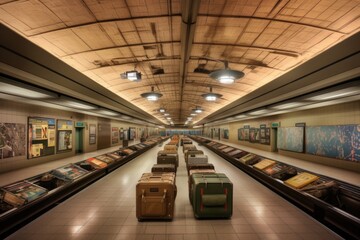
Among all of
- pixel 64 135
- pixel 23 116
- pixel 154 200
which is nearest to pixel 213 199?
pixel 154 200

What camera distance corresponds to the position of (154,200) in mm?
3895

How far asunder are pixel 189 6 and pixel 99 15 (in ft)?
5.33

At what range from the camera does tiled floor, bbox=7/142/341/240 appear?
3430 millimetres

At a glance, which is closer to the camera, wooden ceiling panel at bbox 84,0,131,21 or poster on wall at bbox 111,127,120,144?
wooden ceiling panel at bbox 84,0,131,21

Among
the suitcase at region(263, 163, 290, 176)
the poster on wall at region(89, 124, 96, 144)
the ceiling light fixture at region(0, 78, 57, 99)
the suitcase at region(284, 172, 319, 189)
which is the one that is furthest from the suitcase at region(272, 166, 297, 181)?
the poster on wall at region(89, 124, 96, 144)

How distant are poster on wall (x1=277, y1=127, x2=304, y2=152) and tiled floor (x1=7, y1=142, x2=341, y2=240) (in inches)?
217

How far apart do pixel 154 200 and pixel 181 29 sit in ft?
10.8

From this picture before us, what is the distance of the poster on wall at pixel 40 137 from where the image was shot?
789cm

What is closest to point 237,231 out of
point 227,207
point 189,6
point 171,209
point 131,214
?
point 227,207

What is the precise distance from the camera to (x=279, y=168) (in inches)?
262

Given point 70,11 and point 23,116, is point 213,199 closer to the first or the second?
point 70,11

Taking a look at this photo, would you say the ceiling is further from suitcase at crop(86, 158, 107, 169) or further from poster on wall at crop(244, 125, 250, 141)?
poster on wall at crop(244, 125, 250, 141)

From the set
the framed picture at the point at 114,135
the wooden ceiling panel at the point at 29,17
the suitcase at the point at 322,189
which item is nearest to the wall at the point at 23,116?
the wooden ceiling panel at the point at 29,17

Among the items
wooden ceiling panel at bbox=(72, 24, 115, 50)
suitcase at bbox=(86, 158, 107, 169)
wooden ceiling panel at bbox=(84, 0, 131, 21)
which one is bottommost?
suitcase at bbox=(86, 158, 107, 169)
